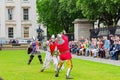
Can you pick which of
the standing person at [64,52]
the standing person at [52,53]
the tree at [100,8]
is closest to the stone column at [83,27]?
the tree at [100,8]

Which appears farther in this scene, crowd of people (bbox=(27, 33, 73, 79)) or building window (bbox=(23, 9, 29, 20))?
building window (bbox=(23, 9, 29, 20))

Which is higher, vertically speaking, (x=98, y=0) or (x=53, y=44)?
(x=98, y=0)

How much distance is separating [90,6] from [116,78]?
1257 inches

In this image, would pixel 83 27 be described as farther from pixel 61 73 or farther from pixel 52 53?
pixel 61 73

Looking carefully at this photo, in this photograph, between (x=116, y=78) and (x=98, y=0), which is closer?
(x=116, y=78)

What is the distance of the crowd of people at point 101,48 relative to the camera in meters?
31.3

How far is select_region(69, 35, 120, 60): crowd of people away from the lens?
3127 cm

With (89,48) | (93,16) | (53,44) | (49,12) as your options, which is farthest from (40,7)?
(53,44)

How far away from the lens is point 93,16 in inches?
1940

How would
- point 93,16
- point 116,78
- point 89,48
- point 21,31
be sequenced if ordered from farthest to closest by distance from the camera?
point 21,31
point 93,16
point 89,48
point 116,78

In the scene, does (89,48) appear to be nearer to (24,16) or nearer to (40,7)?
(40,7)

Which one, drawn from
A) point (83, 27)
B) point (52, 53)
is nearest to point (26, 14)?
point (83, 27)

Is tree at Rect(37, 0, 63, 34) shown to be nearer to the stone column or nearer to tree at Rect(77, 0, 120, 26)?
tree at Rect(77, 0, 120, 26)

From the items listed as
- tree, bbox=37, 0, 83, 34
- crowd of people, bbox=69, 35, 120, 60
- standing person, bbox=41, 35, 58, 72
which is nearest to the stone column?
crowd of people, bbox=69, 35, 120, 60
